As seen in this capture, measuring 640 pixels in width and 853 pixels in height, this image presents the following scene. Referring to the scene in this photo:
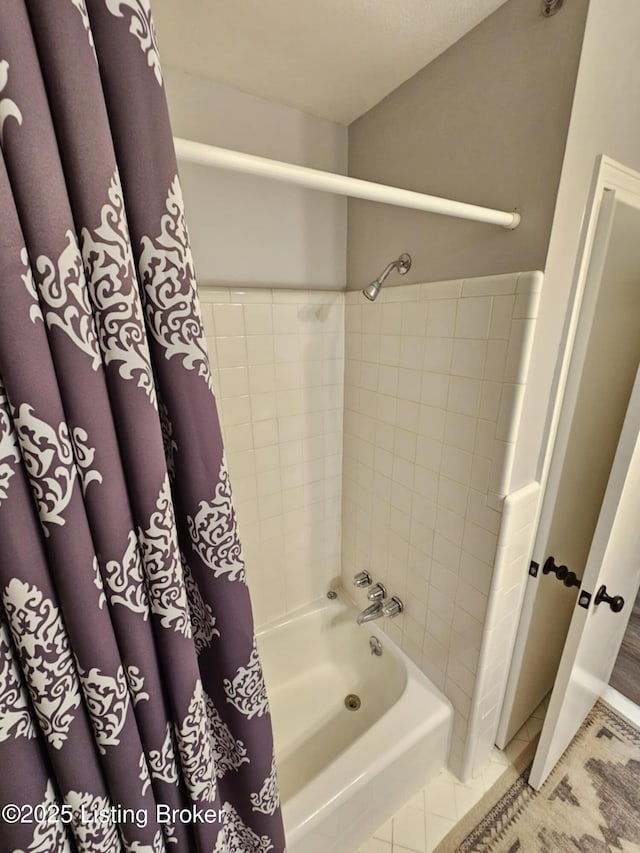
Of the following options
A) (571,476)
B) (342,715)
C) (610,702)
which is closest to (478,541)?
(571,476)

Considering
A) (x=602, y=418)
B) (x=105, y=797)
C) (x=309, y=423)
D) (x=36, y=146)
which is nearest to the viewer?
(x=36, y=146)

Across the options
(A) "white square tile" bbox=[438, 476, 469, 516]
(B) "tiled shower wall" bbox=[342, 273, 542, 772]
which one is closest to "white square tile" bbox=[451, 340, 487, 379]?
(B) "tiled shower wall" bbox=[342, 273, 542, 772]

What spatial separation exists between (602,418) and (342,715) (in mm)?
1515

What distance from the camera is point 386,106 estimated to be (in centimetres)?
111

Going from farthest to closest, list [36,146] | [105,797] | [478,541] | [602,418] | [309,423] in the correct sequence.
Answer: [309,423] < [602,418] < [478,541] < [105,797] < [36,146]

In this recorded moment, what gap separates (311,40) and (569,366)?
3.51 feet

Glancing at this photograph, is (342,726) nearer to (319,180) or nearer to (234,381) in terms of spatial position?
(234,381)

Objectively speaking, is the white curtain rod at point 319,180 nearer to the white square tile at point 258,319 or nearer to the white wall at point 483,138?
the white wall at point 483,138

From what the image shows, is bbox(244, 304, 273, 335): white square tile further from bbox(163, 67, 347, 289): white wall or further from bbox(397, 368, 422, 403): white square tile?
bbox(397, 368, 422, 403): white square tile

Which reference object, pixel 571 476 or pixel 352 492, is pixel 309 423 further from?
pixel 571 476

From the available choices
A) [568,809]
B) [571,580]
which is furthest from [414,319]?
[568,809]

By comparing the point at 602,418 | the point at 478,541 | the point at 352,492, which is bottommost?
the point at 352,492

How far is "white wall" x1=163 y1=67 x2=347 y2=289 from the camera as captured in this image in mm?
1049

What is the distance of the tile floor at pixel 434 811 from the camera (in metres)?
1.10
